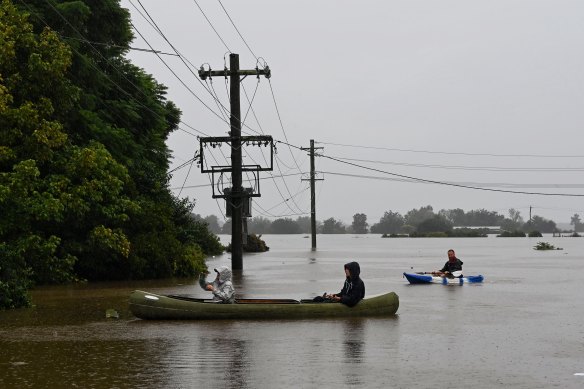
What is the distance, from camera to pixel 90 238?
109 feet

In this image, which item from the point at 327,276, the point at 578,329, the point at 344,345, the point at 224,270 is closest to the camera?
the point at 344,345

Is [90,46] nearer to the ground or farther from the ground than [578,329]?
farther from the ground

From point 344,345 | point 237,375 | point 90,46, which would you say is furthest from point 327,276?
point 237,375

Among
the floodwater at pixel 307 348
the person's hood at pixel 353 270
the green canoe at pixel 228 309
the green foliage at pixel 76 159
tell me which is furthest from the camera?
the green foliage at pixel 76 159

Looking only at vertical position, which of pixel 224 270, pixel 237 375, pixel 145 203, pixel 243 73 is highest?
pixel 243 73

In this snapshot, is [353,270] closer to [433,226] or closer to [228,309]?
[228,309]

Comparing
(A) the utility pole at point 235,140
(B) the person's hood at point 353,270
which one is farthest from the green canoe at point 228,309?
(A) the utility pole at point 235,140

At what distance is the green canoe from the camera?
19.9 metres

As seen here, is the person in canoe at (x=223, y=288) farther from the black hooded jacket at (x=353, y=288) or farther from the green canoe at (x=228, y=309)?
the black hooded jacket at (x=353, y=288)

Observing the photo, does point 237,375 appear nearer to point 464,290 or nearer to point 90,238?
point 464,290

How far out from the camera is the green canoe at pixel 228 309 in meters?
19.9

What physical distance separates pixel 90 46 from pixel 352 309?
2135 cm

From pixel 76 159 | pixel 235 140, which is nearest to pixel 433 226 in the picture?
pixel 235 140

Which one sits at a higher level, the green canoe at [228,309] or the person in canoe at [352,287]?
the person in canoe at [352,287]
